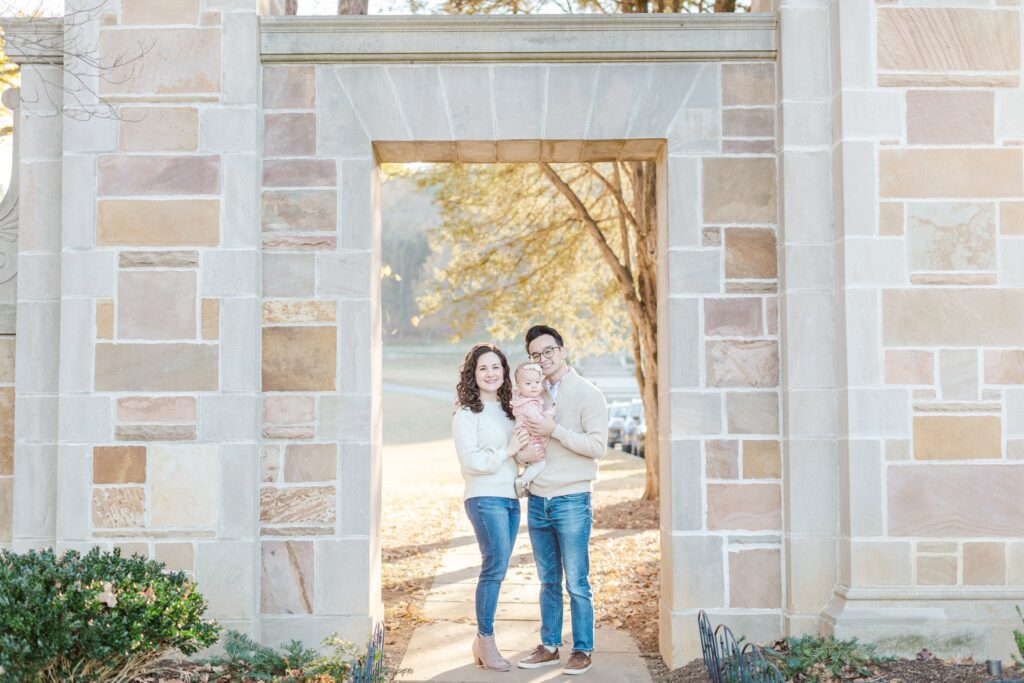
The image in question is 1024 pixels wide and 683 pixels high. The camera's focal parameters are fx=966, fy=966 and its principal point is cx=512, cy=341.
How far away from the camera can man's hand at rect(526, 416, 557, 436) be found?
532 cm

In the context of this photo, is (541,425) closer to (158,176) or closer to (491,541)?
(491,541)

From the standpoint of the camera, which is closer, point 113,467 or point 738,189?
point 113,467

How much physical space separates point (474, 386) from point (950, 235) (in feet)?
9.11

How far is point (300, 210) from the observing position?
221 inches

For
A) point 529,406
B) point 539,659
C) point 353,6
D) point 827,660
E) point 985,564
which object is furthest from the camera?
point 353,6

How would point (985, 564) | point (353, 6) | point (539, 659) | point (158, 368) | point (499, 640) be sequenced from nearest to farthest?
point (985, 564) → point (158, 368) → point (539, 659) → point (499, 640) → point (353, 6)

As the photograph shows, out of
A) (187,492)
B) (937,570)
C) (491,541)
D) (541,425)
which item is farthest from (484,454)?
(937,570)

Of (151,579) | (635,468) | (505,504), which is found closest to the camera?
(151,579)

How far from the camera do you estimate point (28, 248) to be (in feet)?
18.5

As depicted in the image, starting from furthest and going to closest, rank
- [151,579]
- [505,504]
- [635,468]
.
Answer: [635,468] → [505,504] → [151,579]

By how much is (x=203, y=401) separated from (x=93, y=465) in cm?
71

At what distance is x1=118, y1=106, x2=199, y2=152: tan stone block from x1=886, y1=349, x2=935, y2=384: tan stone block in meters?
4.08

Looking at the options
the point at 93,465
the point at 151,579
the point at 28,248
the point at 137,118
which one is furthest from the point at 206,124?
the point at 151,579

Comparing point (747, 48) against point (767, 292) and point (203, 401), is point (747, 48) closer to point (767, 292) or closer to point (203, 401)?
point (767, 292)
